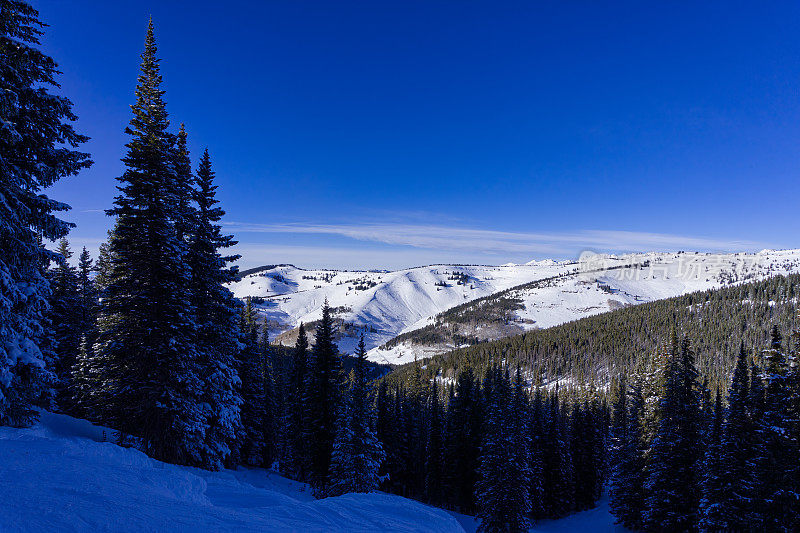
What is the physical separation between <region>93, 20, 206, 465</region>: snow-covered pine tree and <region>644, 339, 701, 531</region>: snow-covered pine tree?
33.3 meters

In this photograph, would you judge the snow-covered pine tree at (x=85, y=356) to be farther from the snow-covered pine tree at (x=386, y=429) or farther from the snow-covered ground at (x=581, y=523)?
the snow-covered ground at (x=581, y=523)

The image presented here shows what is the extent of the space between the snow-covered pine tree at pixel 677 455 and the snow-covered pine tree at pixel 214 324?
3193cm

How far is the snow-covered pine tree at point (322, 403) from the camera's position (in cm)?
2905

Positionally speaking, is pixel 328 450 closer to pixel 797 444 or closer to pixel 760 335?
pixel 797 444

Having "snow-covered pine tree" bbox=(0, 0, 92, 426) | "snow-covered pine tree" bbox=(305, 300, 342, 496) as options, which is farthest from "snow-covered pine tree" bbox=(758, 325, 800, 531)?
"snow-covered pine tree" bbox=(0, 0, 92, 426)

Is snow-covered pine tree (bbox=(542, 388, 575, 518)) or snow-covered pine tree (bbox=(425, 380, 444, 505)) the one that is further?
snow-covered pine tree (bbox=(425, 380, 444, 505))

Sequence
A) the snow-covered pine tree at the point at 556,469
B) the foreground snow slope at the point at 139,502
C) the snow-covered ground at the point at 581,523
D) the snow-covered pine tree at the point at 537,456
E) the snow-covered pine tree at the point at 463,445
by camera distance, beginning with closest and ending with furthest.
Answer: the foreground snow slope at the point at 139,502 < the snow-covered ground at the point at 581,523 < the snow-covered pine tree at the point at 463,445 < the snow-covered pine tree at the point at 537,456 < the snow-covered pine tree at the point at 556,469

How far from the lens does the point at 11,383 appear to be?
10.6 metres

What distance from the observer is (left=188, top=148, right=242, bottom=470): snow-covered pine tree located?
17781mm

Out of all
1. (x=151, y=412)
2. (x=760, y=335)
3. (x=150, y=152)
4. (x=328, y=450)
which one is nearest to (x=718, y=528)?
(x=328, y=450)

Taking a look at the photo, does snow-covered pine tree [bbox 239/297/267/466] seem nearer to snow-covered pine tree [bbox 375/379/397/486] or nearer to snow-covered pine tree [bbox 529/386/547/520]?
snow-covered pine tree [bbox 375/379/397/486]

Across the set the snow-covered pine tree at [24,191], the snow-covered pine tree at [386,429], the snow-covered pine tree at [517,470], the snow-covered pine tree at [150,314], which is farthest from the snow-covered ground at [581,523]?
the snow-covered pine tree at [24,191]

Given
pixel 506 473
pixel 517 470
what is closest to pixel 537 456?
pixel 517 470

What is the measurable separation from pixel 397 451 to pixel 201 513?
45.8 metres
